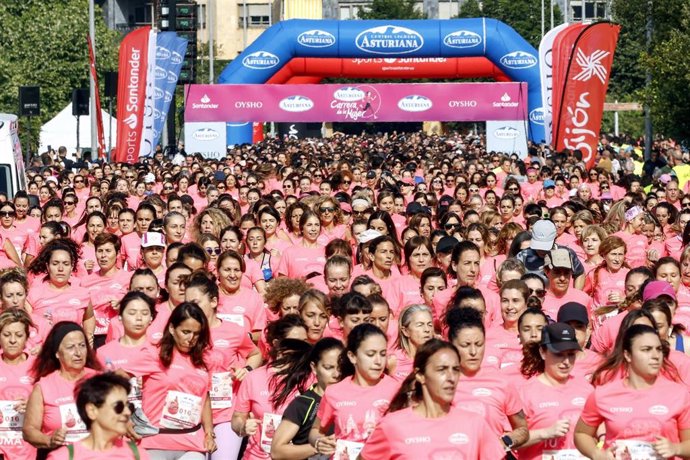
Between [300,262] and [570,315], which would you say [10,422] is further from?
[300,262]

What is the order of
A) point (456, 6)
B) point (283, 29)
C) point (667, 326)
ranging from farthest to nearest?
point (456, 6) → point (283, 29) → point (667, 326)

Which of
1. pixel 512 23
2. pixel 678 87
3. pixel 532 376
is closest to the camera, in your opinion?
pixel 532 376

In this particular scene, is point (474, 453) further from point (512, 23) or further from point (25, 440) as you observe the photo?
point (512, 23)

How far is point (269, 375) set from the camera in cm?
948

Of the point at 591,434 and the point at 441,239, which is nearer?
the point at 591,434

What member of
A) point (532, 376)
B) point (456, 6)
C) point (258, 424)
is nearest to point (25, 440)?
point (258, 424)

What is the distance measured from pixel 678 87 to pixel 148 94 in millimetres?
10119

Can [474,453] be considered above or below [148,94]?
above

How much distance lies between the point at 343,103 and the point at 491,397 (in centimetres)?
2929

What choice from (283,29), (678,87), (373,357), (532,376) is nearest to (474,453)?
(373,357)

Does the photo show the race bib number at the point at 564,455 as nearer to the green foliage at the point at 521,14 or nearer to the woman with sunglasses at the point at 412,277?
the woman with sunglasses at the point at 412,277

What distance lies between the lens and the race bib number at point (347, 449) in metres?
8.26

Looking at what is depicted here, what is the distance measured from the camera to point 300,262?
48.7 feet

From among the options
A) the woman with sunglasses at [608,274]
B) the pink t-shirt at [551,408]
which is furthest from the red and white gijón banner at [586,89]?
the pink t-shirt at [551,408]
